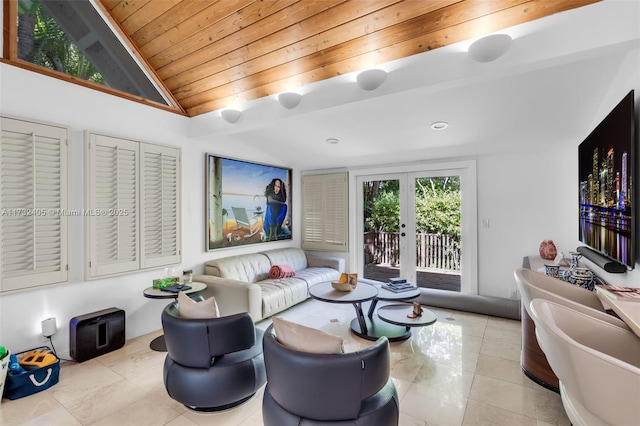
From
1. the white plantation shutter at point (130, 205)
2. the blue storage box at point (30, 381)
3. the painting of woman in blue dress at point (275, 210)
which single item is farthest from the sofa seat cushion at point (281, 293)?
the blue storage box at point (30, 381)

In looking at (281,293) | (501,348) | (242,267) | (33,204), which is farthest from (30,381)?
(501,348)

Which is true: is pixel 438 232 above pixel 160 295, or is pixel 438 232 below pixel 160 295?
above

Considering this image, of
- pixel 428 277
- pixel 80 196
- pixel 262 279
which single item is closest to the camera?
pixel 80 196

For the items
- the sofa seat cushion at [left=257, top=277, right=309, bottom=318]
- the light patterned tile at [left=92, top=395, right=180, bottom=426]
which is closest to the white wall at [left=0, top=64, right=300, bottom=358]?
the sofa seat cushion at [left=257, top=277, right=309, bottom=318]

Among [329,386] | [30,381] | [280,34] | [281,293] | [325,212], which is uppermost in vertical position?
[280,34]

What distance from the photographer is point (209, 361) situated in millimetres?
1942

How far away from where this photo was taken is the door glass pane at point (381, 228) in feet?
16.4

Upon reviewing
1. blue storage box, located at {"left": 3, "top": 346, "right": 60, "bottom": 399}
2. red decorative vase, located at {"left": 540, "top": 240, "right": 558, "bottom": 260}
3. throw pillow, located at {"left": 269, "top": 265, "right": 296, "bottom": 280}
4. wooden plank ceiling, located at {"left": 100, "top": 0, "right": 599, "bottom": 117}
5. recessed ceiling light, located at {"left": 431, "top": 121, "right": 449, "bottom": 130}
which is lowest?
blue storage box, located at {"left": 3, "top": 346, "right": 60, "bottom": 399}

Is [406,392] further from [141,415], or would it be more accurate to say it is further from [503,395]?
[141,415]

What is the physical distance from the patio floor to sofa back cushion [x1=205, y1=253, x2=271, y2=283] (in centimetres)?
195

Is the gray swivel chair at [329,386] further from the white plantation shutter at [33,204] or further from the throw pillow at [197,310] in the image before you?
the white plantation shutter at [33,204]

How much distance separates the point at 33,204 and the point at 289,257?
325 cm

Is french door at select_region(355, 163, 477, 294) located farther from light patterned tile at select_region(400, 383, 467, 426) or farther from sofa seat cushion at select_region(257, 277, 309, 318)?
light patterned tile at select_region(400, 383, 467, 426)

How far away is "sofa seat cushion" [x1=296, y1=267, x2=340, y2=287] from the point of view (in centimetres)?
450
